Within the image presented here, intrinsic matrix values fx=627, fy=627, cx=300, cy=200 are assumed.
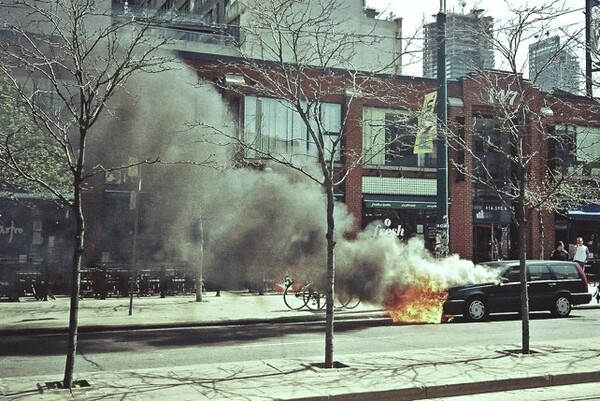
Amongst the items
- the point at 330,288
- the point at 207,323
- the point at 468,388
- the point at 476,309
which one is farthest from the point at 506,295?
the point at 468,388

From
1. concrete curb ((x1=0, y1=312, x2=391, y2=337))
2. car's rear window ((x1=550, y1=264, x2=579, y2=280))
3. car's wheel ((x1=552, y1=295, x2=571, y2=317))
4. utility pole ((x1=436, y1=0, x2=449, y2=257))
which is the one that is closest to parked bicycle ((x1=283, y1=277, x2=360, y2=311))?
concrete curb ((x1=0, y1=312, x2=391, y2=337))

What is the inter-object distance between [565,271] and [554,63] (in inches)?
233

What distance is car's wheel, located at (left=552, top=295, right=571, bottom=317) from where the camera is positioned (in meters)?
14.4

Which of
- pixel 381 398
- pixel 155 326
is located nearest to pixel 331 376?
pixel 381 398

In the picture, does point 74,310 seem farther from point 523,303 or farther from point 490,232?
point 490,232

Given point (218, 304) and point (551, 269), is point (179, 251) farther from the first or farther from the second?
point (551, 269)

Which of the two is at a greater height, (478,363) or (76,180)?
(76,180)

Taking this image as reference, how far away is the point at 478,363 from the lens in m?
7.84

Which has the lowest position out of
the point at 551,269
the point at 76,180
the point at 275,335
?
the point at 275,335

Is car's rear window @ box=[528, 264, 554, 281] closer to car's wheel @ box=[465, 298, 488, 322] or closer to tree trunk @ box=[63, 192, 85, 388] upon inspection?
car's wheel @ box=[465, 298, 488, 322]

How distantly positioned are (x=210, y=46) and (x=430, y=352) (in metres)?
19.0

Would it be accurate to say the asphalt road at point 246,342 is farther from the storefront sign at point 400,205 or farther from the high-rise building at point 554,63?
the storefront sign at point 400,205

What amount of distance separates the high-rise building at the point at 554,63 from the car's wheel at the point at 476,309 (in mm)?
4693

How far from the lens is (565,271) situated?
48.3 feet
